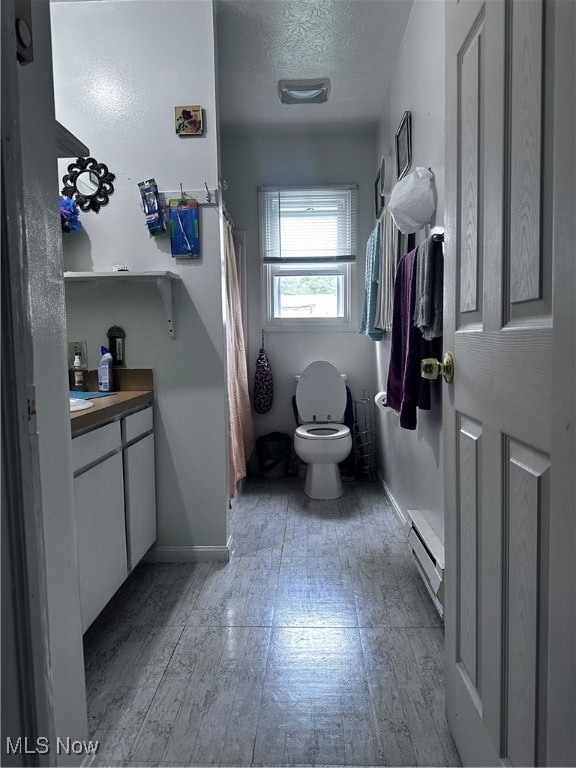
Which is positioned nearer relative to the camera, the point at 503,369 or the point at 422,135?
the point at 503,369

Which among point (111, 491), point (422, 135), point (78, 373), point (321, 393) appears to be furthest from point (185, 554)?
point (422, 135)

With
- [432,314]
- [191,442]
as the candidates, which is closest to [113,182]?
[191,442]

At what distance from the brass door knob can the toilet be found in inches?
70.2

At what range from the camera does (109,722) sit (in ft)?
4.05

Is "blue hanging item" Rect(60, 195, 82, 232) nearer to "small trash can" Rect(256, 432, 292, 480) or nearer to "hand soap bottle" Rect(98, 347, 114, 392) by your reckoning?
"hand soap bottle" Rect(98, 347, 114, 392)

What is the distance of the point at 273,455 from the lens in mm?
3463

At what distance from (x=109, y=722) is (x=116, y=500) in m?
0.69

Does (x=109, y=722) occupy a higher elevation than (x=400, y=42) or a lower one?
lower

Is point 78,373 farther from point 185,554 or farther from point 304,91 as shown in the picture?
point 304,91

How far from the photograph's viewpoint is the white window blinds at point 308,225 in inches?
138

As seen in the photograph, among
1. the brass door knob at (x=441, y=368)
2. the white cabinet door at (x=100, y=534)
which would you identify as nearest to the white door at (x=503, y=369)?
the brass door knob at (x=441, y=368)

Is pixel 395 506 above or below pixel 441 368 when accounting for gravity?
below

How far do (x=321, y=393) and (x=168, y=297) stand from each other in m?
1.56

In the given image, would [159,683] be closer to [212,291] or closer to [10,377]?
[10,377]
